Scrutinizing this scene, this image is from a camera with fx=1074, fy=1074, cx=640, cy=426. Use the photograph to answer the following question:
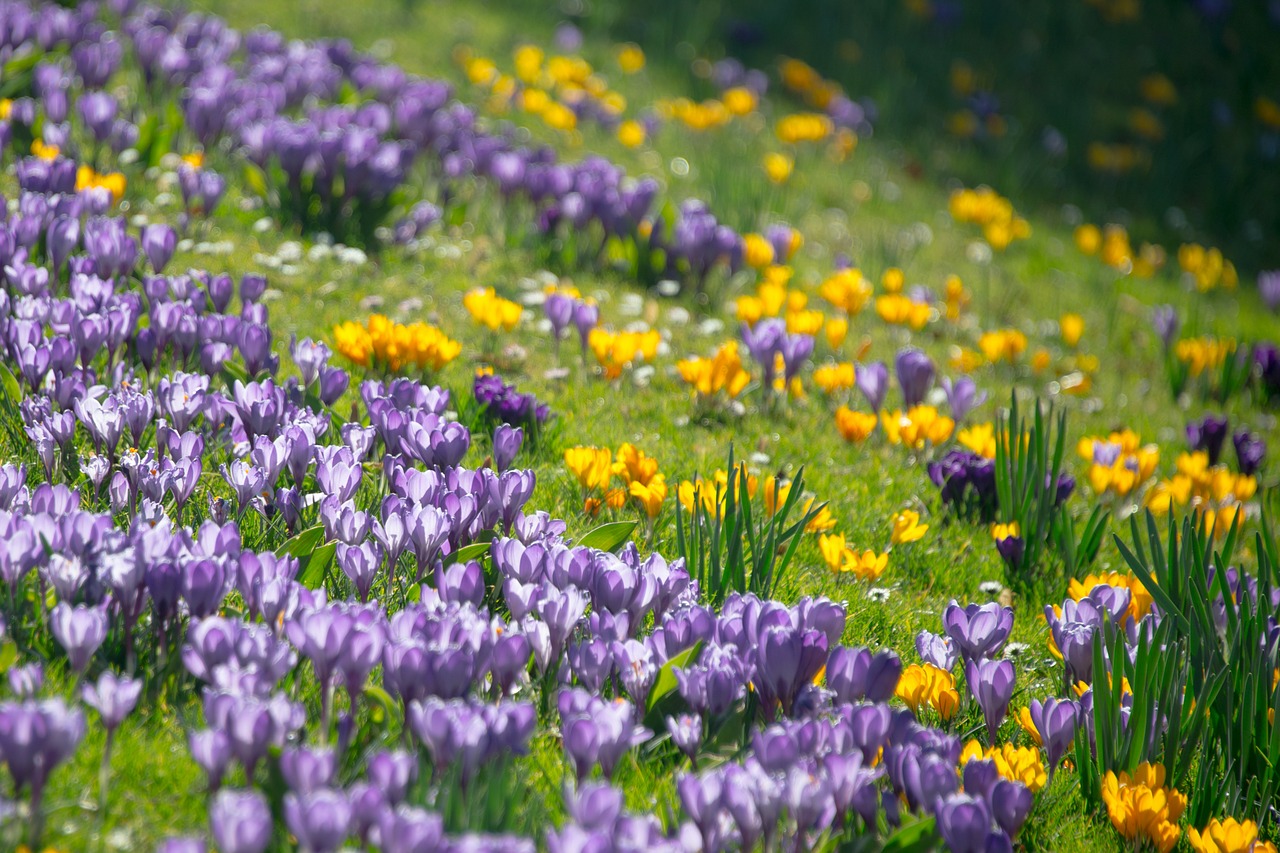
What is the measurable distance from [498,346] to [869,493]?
1.73 m

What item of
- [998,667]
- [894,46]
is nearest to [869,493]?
[998,667]

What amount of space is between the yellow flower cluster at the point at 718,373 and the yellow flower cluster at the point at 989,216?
426cm

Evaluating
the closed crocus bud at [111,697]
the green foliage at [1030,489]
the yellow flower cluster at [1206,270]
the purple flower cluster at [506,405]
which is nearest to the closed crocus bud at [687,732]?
the closed crocus bud at [111,697]

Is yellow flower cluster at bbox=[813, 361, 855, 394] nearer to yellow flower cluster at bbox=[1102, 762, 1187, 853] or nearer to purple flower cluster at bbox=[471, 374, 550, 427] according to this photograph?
purple flower cluster at bbox=[471, 374, 550, 427]

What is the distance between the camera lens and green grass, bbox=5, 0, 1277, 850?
7.72 feet

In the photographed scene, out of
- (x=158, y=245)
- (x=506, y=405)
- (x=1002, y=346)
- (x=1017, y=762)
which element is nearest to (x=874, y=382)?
(x=1002, y=346)

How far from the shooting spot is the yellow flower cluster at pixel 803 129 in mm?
8844

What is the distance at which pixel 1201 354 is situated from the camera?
241 inches

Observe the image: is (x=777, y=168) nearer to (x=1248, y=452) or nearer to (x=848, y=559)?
(x=1248, y=452)

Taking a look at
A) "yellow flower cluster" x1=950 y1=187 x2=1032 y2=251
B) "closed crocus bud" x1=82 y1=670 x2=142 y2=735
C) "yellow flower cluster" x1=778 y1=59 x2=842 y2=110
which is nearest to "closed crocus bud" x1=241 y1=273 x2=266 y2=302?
"closed crocus bud" x1=82 y1=670 x2=142 y2=735

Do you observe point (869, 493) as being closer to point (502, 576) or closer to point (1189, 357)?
point (502, 576)

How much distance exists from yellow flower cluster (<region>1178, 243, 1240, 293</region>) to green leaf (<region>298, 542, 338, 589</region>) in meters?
7.35

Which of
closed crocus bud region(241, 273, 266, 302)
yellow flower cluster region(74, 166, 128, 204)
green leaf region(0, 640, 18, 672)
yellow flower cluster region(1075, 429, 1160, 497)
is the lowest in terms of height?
yellow flower cluster region(1075, 429, 1160, 497)

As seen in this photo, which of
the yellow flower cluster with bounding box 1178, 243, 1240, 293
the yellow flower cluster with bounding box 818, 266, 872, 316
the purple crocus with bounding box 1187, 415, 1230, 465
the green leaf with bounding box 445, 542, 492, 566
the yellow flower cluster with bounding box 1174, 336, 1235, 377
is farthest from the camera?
the yellow flower cluster with bounding box 1178, 243, 1240, 293
